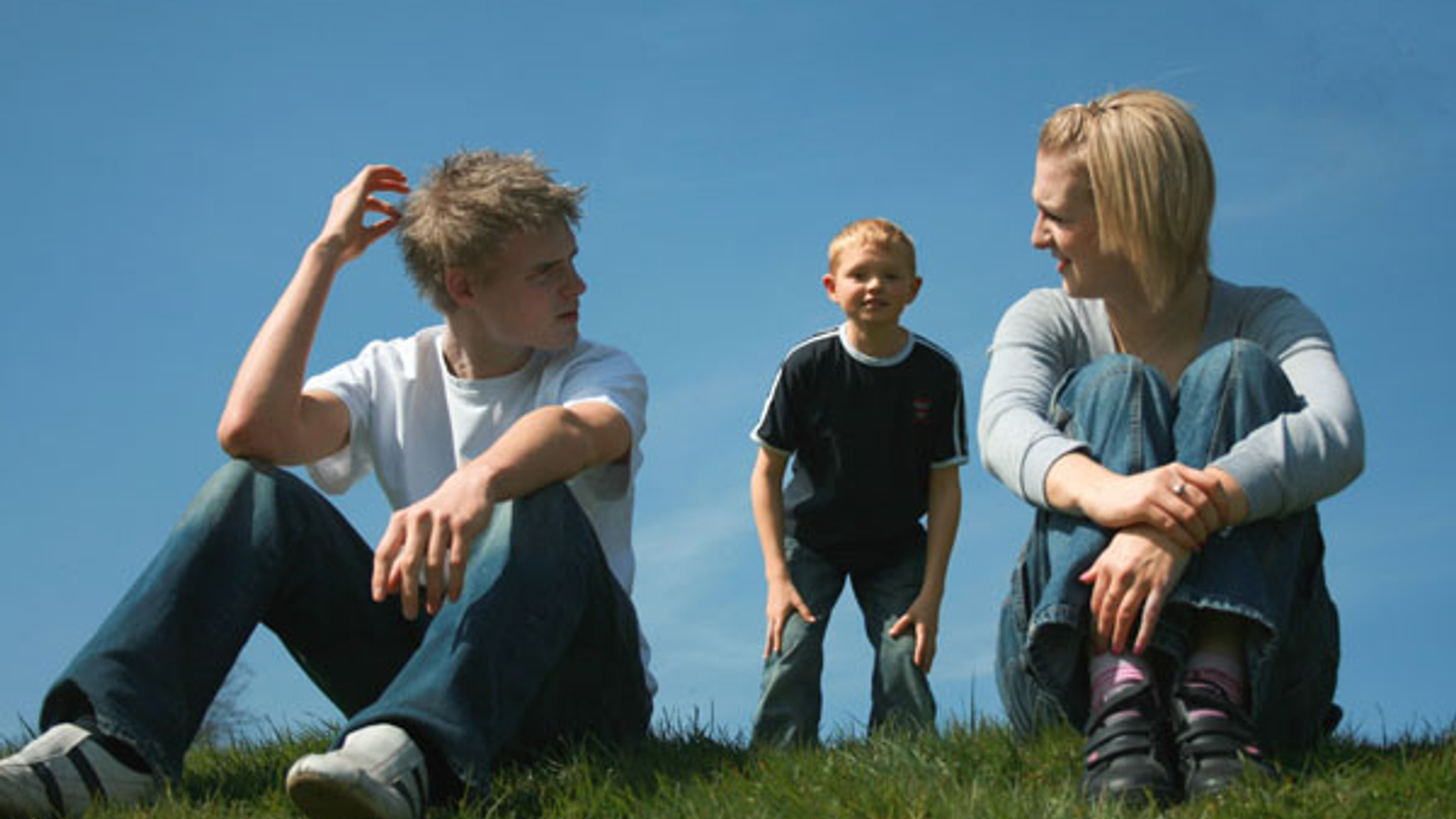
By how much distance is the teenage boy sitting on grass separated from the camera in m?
3.76

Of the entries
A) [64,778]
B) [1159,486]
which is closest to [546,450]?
[64,778]

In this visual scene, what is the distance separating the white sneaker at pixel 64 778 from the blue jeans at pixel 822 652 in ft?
8.58

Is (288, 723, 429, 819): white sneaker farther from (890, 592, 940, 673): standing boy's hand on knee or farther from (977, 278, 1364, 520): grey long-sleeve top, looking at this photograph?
(890, 592, 940, 673): standing boy's hand on knee

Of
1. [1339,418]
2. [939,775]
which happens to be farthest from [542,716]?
[1339,418]

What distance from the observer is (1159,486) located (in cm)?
343

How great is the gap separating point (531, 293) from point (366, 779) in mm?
2084

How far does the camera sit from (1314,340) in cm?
416

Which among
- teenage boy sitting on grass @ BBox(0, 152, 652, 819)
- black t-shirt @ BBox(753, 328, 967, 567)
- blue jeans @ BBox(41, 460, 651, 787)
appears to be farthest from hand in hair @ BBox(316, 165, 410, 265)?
black t-shirt @ BBox(753, 328, 967, 567)

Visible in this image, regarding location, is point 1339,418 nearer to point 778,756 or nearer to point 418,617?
point 778,756

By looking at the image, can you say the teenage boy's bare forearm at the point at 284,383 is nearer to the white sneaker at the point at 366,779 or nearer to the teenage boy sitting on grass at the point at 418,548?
the teenage boy sitting on grass at the point at 418,548

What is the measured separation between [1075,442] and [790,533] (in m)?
2.55

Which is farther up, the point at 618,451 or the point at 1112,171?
the point at 1112,171

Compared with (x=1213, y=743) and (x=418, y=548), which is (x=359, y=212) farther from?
(x=1213, y=743)

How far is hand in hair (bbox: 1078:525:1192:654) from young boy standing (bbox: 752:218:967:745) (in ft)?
7.50
